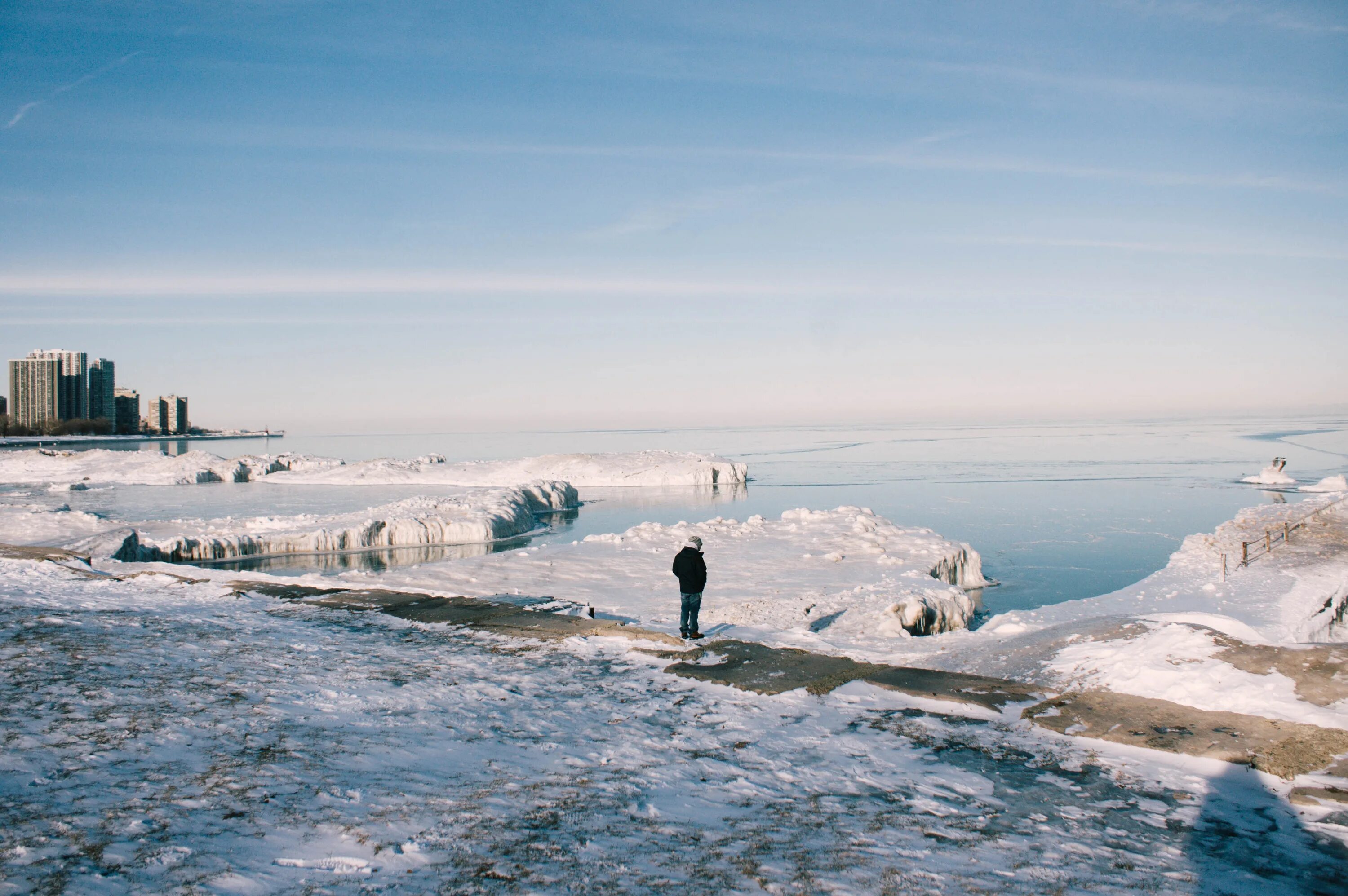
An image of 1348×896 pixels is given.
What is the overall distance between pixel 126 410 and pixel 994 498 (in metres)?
214

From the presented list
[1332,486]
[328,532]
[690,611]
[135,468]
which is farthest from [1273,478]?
[135,468]

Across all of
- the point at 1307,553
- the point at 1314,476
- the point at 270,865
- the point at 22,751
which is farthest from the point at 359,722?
the point at 1314,476

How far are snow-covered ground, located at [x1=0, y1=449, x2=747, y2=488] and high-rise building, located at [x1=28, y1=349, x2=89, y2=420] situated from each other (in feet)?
444

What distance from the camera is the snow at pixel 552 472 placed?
199ft

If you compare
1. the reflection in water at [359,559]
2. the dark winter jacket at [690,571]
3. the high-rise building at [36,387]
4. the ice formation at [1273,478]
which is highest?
the high-rise building at [36,387]

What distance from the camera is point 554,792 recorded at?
5.02 meters

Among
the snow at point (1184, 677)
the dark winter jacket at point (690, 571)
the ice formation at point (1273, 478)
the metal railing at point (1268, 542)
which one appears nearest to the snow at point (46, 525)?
the dark winter jacket at point (690, 571)

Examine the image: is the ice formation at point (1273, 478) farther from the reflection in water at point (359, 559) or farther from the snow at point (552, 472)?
the reflection in water at point (359, 559)

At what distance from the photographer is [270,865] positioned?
3.74 metres

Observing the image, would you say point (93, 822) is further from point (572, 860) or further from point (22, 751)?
point (572, 860)

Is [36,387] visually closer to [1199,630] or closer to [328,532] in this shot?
[328,532]

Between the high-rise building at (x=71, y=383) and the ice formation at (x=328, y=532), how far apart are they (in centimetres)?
18264

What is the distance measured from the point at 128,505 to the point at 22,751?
44.4 meters

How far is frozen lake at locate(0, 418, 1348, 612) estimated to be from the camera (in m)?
27.0
